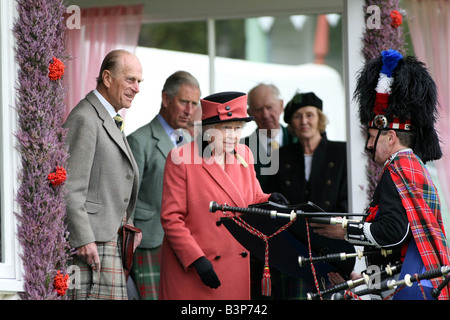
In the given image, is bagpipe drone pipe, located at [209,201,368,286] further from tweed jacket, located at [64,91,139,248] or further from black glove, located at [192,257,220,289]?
tweed jacket, located at [64,91,139,248]

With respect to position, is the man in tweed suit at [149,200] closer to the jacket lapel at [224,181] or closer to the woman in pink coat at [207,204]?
the woman in pink coat at [207,204]

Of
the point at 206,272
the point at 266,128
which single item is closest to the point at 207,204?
the point at 206,272

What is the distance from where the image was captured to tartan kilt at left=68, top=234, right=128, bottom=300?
6.18 metres

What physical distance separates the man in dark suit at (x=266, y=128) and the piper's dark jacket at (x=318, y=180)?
0.15 m

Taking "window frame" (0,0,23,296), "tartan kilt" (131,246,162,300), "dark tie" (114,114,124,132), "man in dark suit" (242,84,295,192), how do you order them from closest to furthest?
"window frame" (0,0,23,296) < "dark tie" (114,114,124,132) < "tartan kilt" (131,246,162,300) < "man in dark suit" (242,84,295,192)

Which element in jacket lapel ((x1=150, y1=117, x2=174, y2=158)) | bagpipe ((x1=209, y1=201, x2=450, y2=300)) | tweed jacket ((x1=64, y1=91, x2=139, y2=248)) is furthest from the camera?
jacket lapel ((x1=150, y1=117, x2=174, y2=158))

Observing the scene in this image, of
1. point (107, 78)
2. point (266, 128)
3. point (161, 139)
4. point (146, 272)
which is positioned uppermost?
point (107, 78)

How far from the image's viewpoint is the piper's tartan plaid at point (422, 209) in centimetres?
518

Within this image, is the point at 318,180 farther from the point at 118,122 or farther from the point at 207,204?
the point at 118,122

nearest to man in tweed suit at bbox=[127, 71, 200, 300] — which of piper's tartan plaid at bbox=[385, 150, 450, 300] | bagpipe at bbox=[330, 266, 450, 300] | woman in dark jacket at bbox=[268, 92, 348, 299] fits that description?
woman in dark jacket at bbox=[268, 92, 348, 299]

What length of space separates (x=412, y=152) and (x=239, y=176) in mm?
1438

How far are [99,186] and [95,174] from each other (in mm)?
89

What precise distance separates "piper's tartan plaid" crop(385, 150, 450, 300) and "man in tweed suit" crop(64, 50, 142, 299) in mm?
2034

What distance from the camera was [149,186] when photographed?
23.8 feet
